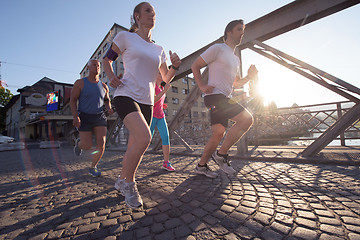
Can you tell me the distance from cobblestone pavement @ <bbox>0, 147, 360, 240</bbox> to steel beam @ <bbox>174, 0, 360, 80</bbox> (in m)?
2.69

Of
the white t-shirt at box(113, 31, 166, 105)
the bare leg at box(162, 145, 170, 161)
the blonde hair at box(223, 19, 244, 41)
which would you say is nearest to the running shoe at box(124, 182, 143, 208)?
the white t-shirt at box(113, 31, 166, 105)

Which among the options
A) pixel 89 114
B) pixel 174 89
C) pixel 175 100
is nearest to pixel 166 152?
pixel 89 114

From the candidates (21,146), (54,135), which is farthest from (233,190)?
(54,135)

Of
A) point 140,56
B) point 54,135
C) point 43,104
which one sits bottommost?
point 54,135

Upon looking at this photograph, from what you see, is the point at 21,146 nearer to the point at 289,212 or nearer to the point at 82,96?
the point at 82,96

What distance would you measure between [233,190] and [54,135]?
34727 mm

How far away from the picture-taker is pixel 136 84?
5.74 ft

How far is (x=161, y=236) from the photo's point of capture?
1130mm

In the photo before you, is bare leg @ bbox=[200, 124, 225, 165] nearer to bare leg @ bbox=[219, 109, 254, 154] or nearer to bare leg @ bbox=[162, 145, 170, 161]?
bare leg @ bbox=[219, 109, 254, 154]

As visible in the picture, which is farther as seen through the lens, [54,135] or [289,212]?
[54,135]

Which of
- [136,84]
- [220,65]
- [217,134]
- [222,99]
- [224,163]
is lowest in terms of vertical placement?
[224,163]

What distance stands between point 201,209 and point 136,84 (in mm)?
1308

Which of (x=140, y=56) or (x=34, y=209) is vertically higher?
(x=140, y=56)

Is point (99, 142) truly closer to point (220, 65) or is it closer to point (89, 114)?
point (89, 114)
